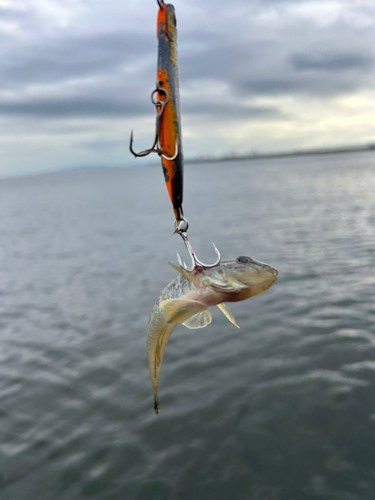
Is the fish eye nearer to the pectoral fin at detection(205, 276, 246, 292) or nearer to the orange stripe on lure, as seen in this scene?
the pectoral fin at detection(205, 276, 246, 292)

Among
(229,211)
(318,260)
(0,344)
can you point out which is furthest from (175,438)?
(229,211)

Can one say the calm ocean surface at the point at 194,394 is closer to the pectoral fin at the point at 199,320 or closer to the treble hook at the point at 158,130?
the pectoral fin at the point at 199,320

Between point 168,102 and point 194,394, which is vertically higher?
point 168,102

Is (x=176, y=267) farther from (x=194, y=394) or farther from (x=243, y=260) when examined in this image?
(x=194, y=394)

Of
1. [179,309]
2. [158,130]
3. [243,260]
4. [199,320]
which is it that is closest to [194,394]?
[199,320]

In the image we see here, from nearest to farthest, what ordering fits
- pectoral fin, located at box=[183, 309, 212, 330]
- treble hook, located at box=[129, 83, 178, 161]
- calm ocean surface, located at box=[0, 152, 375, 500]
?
1. treble hook, located at box=[129, 83, 178, 161]
2. pectoral fin, located at box=[183, 309, 212, 330]
3. calm ocean surface, located at box=[0, 152, 375, 500]

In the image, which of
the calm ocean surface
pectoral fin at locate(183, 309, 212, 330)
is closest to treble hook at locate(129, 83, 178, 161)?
pectoral fin at locate(183, 309, 212, 330)

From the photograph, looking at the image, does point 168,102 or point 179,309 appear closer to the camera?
point 168,102
